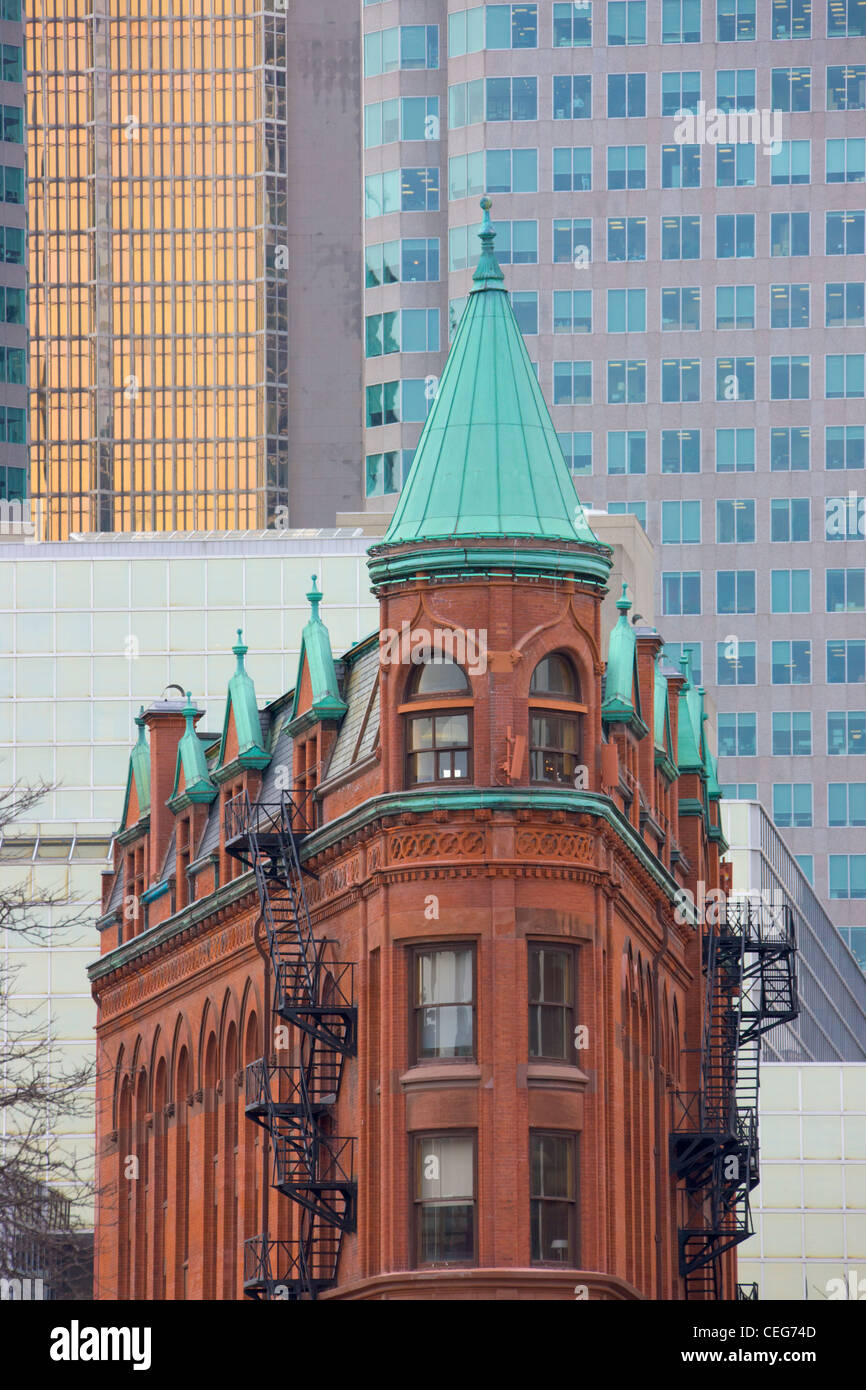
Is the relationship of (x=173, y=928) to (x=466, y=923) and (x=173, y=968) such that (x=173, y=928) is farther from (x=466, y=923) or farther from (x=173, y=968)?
(x=466, y=923)

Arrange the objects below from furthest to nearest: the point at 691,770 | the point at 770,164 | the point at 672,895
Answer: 1. the point at 770,164
2. the point at 691,770
3. the point at 672,895

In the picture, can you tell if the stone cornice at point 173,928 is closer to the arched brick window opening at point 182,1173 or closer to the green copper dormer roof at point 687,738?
the arched brick window opening at point 182,1173

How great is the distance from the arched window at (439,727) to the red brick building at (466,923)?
0.06m

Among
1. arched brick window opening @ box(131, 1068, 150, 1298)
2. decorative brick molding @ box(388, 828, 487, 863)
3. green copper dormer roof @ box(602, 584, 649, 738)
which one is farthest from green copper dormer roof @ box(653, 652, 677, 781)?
arched brick window opening @ box(131, 1068, 150, 1298)

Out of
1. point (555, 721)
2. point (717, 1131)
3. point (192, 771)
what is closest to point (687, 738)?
point (717, 1131)

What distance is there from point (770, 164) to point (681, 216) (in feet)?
19.0

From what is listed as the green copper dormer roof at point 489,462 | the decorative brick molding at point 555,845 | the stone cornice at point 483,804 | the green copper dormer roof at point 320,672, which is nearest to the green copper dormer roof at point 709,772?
the green copper dormer roof at point 320,672

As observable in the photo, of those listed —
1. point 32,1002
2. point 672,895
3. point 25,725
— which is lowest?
point 672,895

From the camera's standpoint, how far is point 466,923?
6247cm

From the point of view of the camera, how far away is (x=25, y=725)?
131 meters

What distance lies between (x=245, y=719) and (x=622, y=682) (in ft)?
33.6
